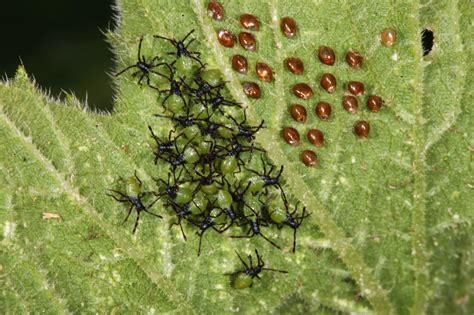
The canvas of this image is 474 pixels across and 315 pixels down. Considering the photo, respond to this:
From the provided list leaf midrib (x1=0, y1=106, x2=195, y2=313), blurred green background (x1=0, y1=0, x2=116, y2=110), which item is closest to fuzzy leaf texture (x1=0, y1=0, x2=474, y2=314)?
leaf midrib (x1=0, y1=106, x2=195, y2=313)

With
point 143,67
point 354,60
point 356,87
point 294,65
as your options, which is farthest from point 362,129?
point 143,67

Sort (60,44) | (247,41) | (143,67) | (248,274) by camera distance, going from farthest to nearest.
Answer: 1. (60,44)
2. (247,41)
3. (143,67)
4. (248,274)

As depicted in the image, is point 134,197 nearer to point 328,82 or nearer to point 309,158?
point 309,158

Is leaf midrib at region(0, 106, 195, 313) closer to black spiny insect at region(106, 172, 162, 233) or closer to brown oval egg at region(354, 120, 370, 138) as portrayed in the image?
black spiny insect at region(106, 172, 162, 233)

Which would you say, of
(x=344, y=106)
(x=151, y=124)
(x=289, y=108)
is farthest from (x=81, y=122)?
(x=344, y=106)

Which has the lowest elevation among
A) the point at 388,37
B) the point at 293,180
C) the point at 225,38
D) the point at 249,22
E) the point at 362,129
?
the point at 293,180

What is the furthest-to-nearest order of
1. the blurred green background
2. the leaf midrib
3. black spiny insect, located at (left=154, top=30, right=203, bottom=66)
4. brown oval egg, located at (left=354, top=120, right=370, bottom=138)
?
the blurred green background, brown oval egg, located at (left=354, top=120, right=370, bottom=138), black spiny insect, located at (left=154, top=30, right=203, bottom=66), the leaf midrib
